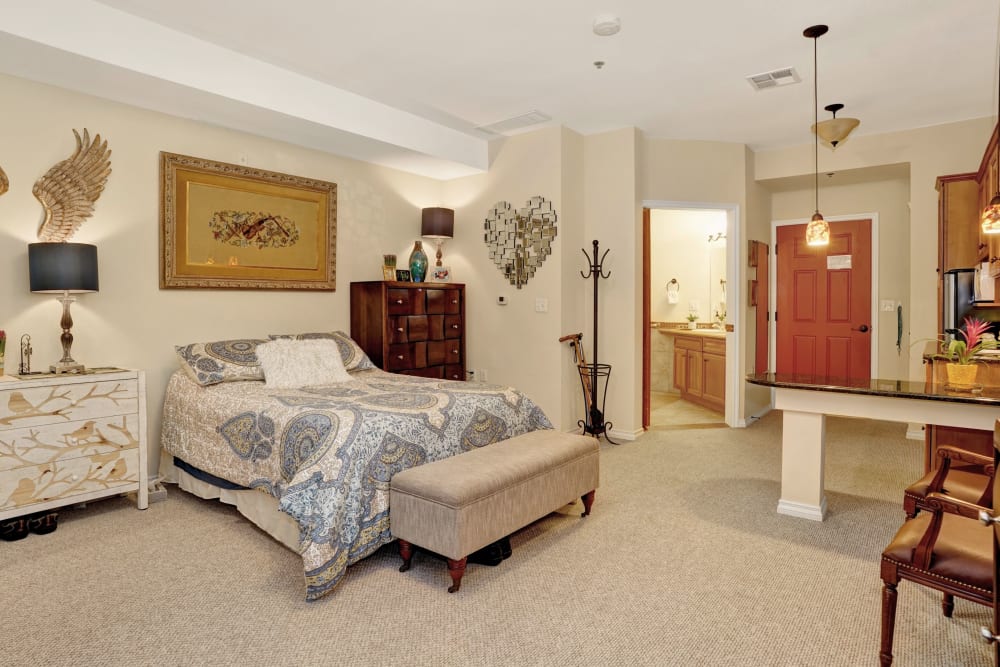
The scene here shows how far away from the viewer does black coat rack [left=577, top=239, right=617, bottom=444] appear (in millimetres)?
4988

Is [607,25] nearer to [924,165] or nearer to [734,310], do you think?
[734,310]

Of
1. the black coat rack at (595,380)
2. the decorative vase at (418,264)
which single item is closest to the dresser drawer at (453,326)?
the decorative vase at (418,264)

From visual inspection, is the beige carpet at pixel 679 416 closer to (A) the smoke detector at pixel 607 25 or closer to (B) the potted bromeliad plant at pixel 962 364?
(B) the potted bromeliad plant at pixel 962 364

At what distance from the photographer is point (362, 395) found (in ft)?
10.6

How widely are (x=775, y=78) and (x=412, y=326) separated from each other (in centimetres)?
318

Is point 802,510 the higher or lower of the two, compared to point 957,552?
lower

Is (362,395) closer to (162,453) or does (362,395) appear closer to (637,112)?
(162,453)

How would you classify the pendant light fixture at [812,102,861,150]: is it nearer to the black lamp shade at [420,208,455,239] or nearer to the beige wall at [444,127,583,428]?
the beige wall at [444,127,583,428]

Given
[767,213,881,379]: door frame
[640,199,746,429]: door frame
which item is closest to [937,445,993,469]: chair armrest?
[640,199,746,429]: door frame

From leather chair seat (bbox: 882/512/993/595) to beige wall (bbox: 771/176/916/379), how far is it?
4.54m

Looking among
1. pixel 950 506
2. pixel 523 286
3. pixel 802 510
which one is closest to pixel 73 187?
pixel 523 286

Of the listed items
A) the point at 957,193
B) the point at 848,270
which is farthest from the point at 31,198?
the point at 848,270

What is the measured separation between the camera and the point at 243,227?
4.11 metres

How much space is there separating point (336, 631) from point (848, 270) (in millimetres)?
6028
